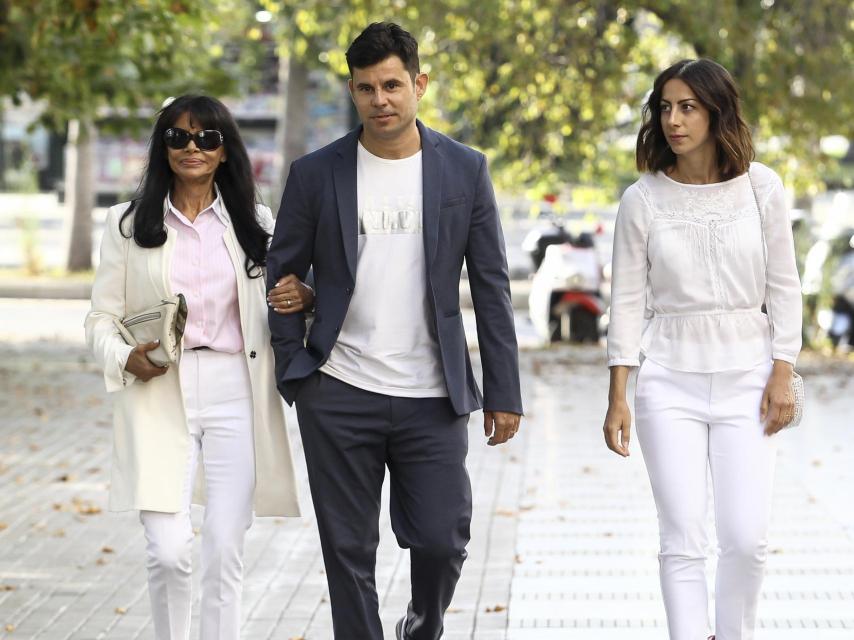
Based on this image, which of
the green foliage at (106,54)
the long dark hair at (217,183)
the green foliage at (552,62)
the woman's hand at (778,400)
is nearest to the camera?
the woman's hand at (778,400)

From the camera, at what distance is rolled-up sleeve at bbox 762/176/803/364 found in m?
4.60

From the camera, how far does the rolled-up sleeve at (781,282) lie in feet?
15.1

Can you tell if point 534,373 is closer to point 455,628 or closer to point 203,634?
point 455,628

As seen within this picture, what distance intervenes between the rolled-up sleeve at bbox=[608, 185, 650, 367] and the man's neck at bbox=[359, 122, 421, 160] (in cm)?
61

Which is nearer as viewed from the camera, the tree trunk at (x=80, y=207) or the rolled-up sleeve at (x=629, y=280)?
the rolled-up sleeve at (x=629, y=280)

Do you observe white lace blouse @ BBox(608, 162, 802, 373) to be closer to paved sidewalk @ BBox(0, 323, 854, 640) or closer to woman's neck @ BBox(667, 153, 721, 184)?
woman's neck @ BBox(667, 153, 721, 184)

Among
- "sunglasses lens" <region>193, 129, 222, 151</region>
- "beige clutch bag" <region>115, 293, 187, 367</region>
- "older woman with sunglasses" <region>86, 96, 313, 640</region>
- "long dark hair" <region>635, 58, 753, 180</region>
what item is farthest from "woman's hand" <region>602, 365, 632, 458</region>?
"sunglasses lens" <region>193, 129, 222, 151</region>

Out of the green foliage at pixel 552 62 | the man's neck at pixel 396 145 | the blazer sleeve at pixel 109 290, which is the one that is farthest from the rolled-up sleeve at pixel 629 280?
the green foliage at pixel 552 62

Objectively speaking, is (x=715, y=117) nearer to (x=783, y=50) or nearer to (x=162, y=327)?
(x=162, y=327)

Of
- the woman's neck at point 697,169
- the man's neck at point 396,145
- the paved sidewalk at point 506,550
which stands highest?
the man's neck at point 396,145

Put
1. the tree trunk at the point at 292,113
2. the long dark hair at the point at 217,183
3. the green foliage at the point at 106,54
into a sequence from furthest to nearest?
1. the tree trunk at the point at 292,113
2. the green foliage at the point at 106,54
3. the long dark hair at the point at 217,183

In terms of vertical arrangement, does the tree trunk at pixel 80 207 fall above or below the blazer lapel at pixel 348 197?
above

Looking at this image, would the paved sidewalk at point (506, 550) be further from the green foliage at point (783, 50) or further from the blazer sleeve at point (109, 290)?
the green foliage at point (783, 50)

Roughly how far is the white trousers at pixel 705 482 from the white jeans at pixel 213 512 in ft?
3.91
